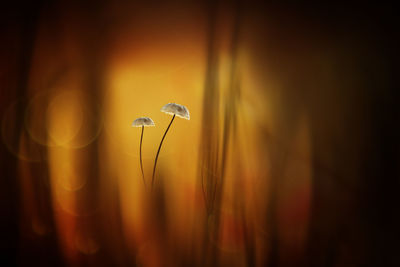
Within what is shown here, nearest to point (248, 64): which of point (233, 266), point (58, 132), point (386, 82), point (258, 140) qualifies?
point (258, 140)

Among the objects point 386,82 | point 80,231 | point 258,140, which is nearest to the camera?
point 386,82

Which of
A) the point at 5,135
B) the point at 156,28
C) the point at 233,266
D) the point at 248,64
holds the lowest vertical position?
the point at 233,266

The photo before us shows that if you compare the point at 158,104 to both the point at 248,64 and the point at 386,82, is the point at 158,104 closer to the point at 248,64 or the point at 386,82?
the point at 248,64

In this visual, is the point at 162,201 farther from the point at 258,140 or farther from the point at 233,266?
the point at 258,140

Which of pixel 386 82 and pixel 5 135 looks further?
pixel 5 135

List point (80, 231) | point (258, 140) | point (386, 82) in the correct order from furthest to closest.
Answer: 1. point (80, 231)
2. point (258, 140)
3. point (386, 82)

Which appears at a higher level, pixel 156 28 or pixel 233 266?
pixel 156 28
